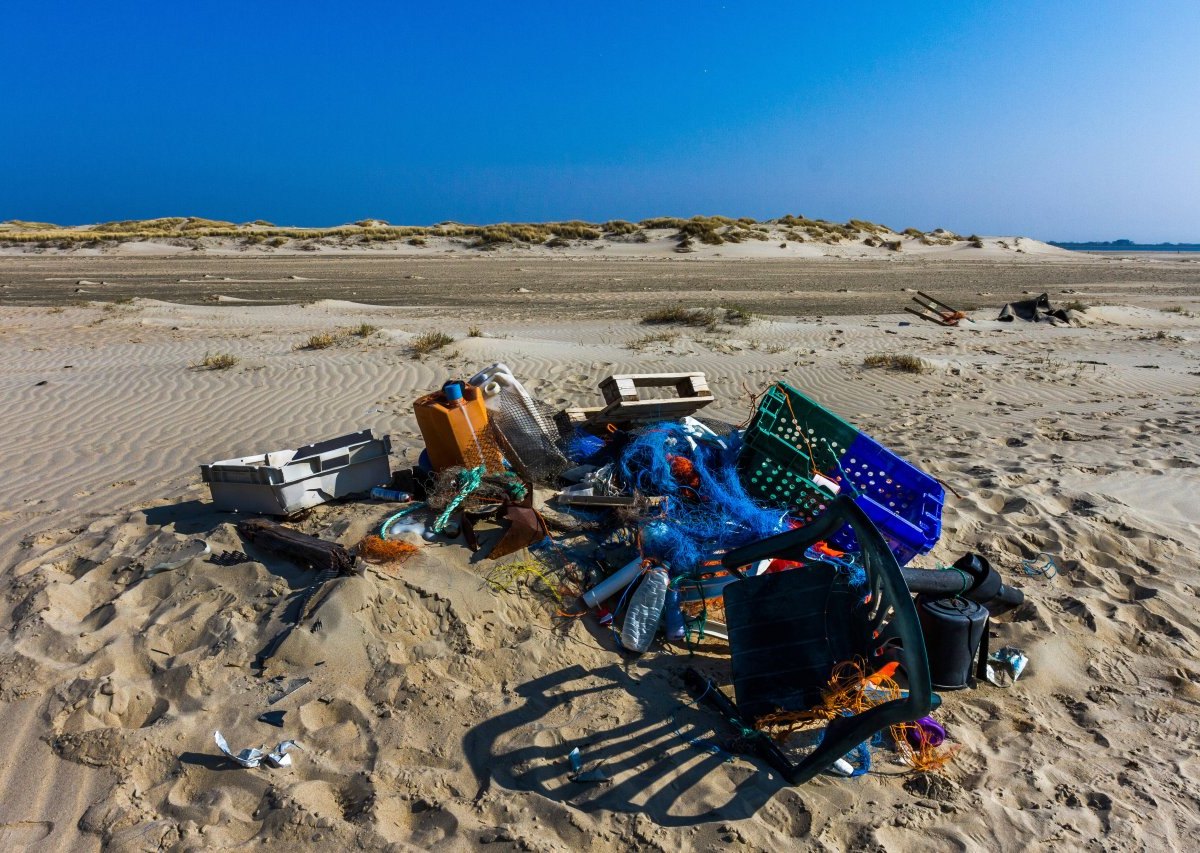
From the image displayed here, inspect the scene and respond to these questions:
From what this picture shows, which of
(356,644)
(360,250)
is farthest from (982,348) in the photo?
(360,250)

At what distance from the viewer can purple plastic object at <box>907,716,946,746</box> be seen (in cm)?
284

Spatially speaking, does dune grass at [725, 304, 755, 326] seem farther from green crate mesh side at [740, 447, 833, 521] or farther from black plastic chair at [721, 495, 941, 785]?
black plastic chair at [721, 495, 941, 785]

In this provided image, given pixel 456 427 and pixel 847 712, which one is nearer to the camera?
pixel 847 712

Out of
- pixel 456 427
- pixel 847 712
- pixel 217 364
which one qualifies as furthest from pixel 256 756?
pixel 217 364

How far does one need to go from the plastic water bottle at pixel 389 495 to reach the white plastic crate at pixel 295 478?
129 millimetres

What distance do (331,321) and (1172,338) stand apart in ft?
48.1

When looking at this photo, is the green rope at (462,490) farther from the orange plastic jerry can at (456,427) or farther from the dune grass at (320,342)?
the dune grass at (320,342)

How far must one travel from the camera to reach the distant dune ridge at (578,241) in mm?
32656

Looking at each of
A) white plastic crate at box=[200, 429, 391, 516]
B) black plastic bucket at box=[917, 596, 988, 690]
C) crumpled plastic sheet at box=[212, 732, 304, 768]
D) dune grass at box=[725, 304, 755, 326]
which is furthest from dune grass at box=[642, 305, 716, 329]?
crumpled plastic sheet at box=[212, 732, 304, 768]

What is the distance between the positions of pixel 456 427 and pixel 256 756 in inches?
83.3

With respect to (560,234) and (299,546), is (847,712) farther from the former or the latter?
(560,234)

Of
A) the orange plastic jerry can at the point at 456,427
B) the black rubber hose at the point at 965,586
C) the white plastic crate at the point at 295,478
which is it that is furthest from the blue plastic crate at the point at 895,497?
the white plastic crate at the point at 295,478

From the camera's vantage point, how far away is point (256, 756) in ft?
8.78

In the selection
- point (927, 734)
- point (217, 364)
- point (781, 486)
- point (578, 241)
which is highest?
point (578, 241)
